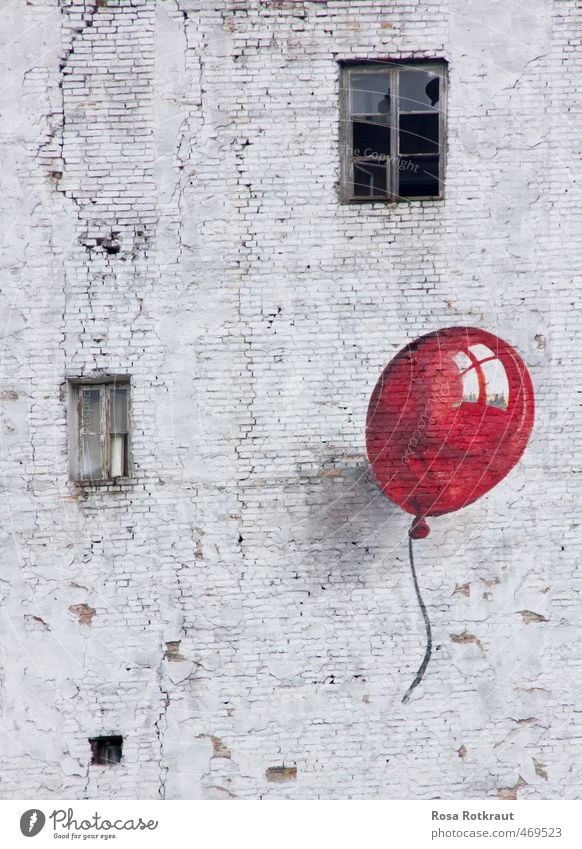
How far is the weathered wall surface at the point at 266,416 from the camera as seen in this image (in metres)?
6.75

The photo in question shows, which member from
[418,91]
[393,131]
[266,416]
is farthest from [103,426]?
[418,91]

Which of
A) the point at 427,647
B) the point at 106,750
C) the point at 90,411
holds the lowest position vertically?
the point at 106,750

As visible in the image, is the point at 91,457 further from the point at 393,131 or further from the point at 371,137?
the point at 393,131

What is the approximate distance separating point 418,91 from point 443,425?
93.6 inches

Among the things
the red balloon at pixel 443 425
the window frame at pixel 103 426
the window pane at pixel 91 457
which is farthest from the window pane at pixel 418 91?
the window pane at pixel 91 457

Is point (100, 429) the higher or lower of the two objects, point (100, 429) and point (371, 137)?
the lower

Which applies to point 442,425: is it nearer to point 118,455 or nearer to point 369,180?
point 369,180

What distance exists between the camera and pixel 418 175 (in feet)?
22.4

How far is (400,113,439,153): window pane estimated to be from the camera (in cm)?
683

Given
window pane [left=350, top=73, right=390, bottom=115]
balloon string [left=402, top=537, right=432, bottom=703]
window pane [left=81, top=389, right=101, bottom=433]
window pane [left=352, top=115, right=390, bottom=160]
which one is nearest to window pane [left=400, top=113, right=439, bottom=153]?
window pane [left=352, top=115, right=390, bottom=160]

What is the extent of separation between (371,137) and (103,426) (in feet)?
9.21

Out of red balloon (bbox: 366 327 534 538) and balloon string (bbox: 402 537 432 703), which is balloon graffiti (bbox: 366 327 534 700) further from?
balloon string (bbox: 402 537 432 703)

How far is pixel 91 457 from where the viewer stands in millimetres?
6871

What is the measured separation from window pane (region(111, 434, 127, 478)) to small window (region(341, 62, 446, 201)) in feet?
7.69
